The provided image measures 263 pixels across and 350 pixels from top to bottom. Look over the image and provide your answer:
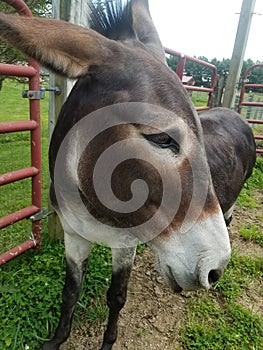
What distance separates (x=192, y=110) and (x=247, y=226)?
2.88 m

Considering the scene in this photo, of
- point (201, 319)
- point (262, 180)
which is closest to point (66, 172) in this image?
point (201, 319)

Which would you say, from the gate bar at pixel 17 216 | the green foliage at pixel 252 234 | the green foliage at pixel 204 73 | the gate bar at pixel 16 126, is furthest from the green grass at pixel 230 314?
the green foliage at pixel 204 73

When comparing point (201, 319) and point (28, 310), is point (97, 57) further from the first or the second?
point (201, 319)

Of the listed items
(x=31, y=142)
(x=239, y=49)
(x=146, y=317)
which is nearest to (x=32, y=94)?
(x=31, y=142)

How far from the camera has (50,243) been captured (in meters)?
2.62

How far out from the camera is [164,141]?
3.63ft

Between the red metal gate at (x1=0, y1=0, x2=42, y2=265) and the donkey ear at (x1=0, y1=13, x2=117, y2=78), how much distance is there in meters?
0.81

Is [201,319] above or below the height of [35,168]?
below

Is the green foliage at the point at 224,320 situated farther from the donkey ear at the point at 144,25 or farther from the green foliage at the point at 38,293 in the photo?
the donkey ear at the point at 144,25

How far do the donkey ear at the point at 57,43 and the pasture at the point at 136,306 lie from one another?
62.3 inches

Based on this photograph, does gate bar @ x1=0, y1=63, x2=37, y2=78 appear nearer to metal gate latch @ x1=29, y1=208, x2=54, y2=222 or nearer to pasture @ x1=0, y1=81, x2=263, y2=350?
metal gate latch @ x1=29, y1=208, x2=54, y2=222

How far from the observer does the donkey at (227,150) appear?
2.41m

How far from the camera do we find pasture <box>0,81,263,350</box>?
192 centimetres

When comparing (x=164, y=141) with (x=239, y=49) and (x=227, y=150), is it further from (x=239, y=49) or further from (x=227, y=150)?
(x=239, y=49)
